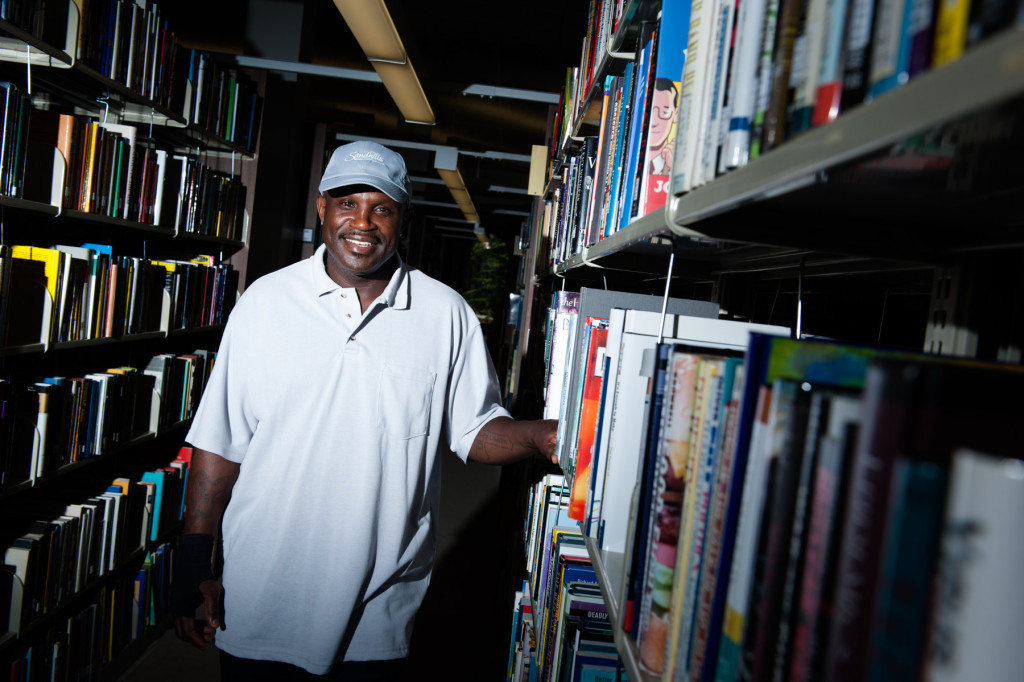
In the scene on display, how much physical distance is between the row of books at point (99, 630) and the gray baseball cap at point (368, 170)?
1.82 m

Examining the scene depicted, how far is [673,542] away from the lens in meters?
0.61

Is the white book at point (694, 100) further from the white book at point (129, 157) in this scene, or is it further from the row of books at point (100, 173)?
the white book at point (129, 157)

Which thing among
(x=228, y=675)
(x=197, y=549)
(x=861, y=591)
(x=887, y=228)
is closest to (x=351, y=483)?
(x=197, y=549)

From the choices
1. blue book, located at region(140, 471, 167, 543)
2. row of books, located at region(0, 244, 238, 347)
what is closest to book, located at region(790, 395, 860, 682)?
row of books, located at region(0, 244, 238, 347)

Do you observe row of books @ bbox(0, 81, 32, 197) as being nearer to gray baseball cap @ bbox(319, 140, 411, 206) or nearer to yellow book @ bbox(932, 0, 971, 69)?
gray baseball cap @ bbox(319, 140, 411, 206)

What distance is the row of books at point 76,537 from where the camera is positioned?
6.70 ft

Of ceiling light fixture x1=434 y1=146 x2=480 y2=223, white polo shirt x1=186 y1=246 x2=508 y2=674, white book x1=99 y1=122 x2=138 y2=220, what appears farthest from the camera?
ceiling light fixture x1=434 y1=146 x2=480 y2=223

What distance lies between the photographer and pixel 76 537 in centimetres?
234

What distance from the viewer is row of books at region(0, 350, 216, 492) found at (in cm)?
206

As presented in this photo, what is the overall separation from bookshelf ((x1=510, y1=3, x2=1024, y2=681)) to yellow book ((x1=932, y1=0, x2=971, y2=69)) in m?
0.02

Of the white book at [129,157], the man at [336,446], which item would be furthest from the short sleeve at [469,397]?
the white book at [129,157]

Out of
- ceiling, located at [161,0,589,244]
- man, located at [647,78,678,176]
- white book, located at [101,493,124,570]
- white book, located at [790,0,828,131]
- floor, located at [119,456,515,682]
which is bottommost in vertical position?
floor, located at [119,456,515,682]

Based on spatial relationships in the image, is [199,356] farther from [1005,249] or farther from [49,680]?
[1005,249]

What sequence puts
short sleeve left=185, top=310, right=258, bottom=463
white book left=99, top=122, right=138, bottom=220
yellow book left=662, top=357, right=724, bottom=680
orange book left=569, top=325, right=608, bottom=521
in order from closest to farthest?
yellow book left=662, top=357, right=724, bottom=680, orange book left=569, top=325, right=608, bottom=521, short sleeve left=185, top=310, right=258, bottom=463, white book left=99, top=122, right=138, bottom=220
